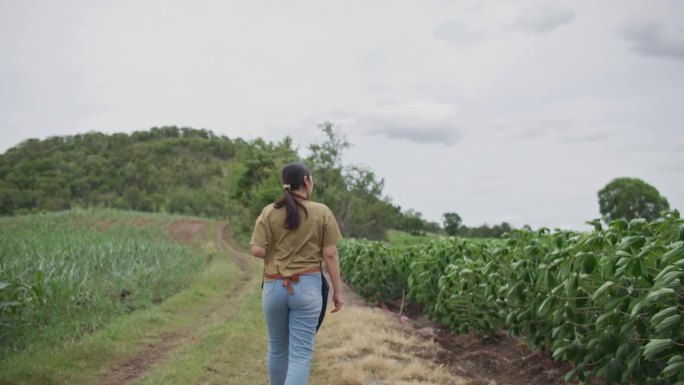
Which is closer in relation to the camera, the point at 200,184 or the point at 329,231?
the point at 329,231

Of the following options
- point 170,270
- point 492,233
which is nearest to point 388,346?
point 170,270

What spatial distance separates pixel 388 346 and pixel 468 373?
1.40 m

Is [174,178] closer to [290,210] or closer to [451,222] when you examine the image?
[451,222]

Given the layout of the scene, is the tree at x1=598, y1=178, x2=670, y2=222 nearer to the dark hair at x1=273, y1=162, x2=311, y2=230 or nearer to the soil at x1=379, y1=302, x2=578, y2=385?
the soil at x1=379, y1=302, x2=578, y2=385

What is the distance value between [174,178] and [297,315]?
9056cm

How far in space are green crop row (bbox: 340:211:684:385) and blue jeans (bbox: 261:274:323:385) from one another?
2090mm

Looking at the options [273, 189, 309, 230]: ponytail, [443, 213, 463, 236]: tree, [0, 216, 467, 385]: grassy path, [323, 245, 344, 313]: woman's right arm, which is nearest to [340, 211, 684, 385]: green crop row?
[0, 216, 467, 385]: grassy path

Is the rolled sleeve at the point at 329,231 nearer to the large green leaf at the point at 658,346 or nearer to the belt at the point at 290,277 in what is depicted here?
the belt at the point at 290,277

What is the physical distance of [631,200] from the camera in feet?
241

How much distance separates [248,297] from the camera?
14469 millimetres

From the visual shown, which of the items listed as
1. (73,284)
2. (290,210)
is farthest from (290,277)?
(73,284)

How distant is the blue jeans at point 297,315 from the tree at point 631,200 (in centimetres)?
7570

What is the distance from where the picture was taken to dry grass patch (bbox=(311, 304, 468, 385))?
617cm

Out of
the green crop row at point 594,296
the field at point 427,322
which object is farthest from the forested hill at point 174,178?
the green crop row at point 594,296
